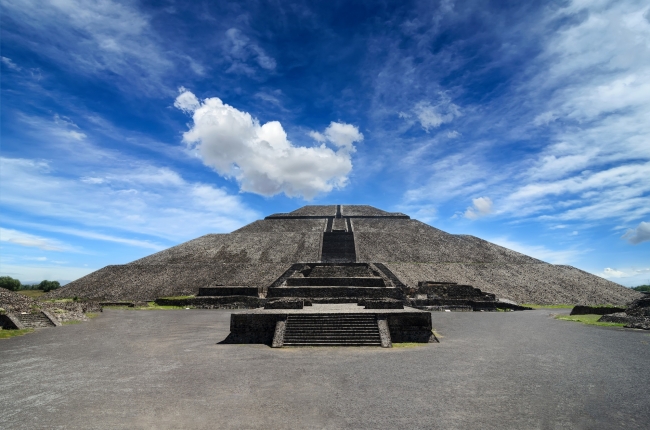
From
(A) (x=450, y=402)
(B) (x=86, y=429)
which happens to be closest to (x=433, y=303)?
(A) (x=450, y=402)

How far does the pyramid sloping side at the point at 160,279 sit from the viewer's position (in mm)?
32406

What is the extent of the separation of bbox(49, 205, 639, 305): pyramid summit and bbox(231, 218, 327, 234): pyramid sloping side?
0.49ft

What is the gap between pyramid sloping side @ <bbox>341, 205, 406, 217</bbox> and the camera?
199ft

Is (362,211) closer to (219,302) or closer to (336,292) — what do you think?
(219,302)

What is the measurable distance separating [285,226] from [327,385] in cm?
4680

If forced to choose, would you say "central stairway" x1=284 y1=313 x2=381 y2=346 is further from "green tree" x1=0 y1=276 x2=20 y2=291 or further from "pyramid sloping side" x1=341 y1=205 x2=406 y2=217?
"pyramid sloping side" x1=341 y1=205 x2=406 y2=217

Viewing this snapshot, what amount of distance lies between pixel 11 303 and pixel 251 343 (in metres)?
13.6

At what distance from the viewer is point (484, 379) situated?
7719mm

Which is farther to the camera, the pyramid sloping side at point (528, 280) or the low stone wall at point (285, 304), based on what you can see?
the pyramid sloping side at point (528, 280)

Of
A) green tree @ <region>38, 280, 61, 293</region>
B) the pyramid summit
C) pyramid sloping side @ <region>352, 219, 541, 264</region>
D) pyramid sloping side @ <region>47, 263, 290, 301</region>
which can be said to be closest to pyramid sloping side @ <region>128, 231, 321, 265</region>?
the pyramid summit

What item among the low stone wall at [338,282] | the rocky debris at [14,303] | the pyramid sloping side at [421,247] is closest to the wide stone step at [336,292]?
the low stone wall at [338,282]

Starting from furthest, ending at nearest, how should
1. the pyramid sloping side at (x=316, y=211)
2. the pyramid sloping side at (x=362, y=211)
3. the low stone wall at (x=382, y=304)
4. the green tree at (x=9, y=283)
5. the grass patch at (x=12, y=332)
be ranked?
the pyramid sloping side at (x=316, y=211)
the pyramid sloping side at (x=362, y=211)
the green tree at (x=9, y=283)
the low stone wall at (x=382, y=304)
the grass patch at (x=12, y=332)

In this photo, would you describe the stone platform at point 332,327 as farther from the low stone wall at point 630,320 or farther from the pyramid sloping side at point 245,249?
the pyramid sloping side at point 245,249

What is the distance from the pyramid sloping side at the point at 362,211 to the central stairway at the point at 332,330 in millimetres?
47150
